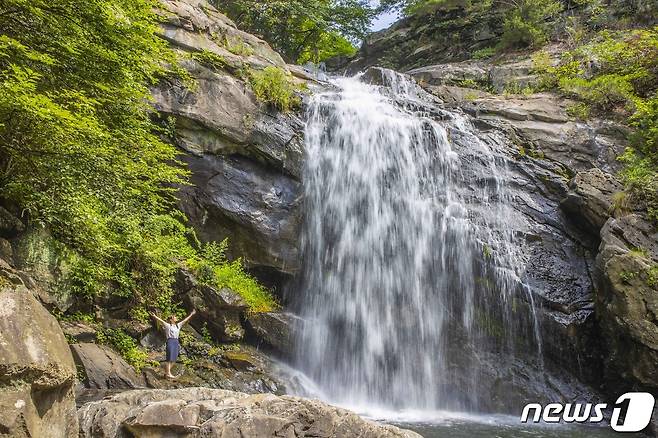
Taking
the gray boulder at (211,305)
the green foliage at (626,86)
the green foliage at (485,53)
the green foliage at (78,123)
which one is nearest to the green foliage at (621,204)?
the green foliage at (626,86)

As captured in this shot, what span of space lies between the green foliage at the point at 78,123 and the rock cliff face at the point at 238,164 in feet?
12.1

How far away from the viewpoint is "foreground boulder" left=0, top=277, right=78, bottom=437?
133 inches

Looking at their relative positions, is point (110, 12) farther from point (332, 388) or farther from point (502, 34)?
point (502, 34)

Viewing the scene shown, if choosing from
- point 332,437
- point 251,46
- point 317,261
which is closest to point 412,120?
point 317,261

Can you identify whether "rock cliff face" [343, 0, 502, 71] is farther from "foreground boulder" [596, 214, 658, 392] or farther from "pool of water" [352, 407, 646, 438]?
"pool of water" [352, 407, 646, 438]

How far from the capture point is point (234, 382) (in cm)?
956

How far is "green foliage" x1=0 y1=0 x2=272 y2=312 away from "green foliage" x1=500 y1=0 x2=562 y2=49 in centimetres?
1722

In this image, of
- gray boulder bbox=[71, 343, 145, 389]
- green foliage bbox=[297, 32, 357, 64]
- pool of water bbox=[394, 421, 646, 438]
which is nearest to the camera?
gray boulder bbox=[71, 343, 145, 389]

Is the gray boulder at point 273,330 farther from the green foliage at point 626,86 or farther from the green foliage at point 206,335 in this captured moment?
the green foliage at point 626,86

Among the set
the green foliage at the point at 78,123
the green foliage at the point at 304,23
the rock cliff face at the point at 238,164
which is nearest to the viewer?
the green foliage at the point at 78,123
